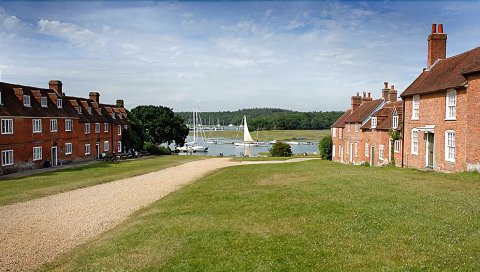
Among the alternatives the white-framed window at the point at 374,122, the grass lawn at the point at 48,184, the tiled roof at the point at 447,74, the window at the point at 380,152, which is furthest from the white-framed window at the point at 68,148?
the tiled roof at the point at 447,74

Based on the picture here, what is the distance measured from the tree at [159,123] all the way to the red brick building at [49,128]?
1894cm

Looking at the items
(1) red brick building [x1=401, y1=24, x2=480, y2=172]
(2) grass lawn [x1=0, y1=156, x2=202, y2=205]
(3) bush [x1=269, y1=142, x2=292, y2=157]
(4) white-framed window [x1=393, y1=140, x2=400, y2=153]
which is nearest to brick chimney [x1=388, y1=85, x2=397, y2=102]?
(4) white-framed window [x1=393, y1=140, x2=400, y2=153]

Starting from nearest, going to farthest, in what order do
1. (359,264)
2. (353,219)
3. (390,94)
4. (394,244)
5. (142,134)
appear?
(359,264) < (394,244) < (353,219) < (390,94) < (142,134)

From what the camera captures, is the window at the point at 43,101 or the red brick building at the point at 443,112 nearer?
the red brick building at the point at 443,112

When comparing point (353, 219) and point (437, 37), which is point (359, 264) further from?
point (437, 37)

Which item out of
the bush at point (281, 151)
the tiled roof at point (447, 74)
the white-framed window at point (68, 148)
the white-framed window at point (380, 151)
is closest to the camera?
the tiled roof at point (447, 74)

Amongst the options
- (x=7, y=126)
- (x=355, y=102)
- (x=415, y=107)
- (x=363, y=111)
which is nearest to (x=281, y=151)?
(x=355, y=102)

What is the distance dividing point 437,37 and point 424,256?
29.2m

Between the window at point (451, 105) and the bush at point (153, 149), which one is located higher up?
the window at point (451, 105)

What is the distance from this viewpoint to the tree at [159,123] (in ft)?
268

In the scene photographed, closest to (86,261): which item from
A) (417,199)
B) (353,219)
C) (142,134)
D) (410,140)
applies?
(353,219)

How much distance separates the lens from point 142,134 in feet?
240

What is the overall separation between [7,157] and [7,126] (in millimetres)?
3027

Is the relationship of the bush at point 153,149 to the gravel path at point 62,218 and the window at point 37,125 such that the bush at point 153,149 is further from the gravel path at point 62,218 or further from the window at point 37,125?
the gravel path at point 62,218
